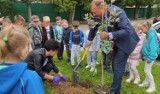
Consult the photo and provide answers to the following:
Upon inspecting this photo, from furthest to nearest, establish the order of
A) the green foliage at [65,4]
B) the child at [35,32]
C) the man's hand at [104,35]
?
the green foliage at [65,4] < the child at [35,32] < the man's hand at [104,35]

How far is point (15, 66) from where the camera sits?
2148mm

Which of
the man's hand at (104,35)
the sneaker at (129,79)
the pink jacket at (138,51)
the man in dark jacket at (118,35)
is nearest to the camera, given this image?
the man's hand at (104,35)

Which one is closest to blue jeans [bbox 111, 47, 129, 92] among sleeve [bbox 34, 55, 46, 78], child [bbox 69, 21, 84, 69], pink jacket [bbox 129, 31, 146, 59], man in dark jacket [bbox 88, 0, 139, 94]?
man in dark jacket [bbox 88, 0, 139, 94]

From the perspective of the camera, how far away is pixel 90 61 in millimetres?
7938

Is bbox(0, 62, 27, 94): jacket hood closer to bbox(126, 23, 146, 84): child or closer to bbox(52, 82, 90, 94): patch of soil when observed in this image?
bbox(52, 82, 90, 94): patch of soil

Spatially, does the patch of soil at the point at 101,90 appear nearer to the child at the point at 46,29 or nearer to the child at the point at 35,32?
the child at the point at 35,32

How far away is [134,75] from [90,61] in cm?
162

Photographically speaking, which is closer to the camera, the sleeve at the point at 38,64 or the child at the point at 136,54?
the sleeve at the point at 38,64

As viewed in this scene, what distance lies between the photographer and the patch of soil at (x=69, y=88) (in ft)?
18.6

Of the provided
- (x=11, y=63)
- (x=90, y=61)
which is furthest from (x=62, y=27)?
(x=11, y=63)

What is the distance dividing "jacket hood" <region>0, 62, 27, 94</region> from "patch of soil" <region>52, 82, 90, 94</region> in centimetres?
349

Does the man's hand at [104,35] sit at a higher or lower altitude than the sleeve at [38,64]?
higher

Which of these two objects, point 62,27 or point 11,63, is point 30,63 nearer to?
point 11,63

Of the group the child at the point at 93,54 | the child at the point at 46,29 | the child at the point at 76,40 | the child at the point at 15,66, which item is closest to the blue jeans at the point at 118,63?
the child at the point at 93,54
